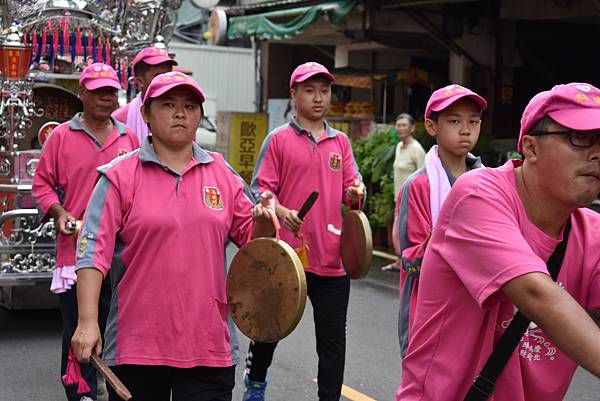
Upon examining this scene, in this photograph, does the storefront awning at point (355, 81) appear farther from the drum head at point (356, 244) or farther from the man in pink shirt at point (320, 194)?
the drum head at point (356, 244)

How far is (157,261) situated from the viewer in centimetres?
391

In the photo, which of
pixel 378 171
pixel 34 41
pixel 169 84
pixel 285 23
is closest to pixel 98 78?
pixel 169 84

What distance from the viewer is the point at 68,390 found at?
581 cm

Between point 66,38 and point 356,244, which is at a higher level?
point 66,38

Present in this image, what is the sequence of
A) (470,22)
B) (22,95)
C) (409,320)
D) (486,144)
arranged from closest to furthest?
(409,320) → (22,95) → (486,144) → (470,22)

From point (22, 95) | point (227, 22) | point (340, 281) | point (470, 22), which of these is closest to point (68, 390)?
point (340, 281)

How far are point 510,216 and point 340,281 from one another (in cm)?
324

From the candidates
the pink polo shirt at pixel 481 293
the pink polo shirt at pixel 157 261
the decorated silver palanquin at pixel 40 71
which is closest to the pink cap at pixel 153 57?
the decorated silver palanquin at pixel 40 71

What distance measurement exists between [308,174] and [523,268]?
3.52m

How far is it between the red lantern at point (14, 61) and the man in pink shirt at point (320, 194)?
2.89 metres

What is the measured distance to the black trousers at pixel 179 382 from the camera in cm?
396

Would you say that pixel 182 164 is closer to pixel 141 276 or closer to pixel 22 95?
pixel 141 276

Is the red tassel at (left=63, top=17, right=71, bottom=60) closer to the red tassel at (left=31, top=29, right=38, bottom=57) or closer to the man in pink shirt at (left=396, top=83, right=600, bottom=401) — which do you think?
the red tassel at (left=31, top=29, right=38, bottom=57)

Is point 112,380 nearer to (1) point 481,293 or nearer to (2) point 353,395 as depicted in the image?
(1) point 481,293
